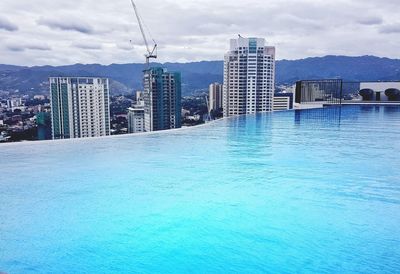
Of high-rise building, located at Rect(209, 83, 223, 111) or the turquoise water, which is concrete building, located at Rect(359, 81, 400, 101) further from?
high-rise building, located at Rect(209, 83, 223, 111)

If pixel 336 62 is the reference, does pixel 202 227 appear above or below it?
below

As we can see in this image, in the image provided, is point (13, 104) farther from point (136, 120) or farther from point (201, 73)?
point (201, 73)

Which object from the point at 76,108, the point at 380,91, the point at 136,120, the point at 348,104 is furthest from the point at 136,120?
the point at 380,91

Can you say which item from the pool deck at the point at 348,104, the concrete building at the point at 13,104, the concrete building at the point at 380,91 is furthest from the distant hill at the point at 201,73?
the pool deck at the point at 348,104

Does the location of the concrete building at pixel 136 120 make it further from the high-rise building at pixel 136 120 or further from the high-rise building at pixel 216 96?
the high-rise building at pixel 216 96

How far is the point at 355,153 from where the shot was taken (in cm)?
704

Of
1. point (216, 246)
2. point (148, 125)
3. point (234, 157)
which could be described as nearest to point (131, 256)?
point (216, 246)

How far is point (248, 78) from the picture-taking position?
95.6 ft

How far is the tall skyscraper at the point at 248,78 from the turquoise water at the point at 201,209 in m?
21.7

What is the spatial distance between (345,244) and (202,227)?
4.95 ft

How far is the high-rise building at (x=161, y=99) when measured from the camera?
29.8 meters

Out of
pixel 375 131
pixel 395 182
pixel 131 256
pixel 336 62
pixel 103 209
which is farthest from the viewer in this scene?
pixel 336 62

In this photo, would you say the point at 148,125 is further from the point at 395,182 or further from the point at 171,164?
the point at 395,182

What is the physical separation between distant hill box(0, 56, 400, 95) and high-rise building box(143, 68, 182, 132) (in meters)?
34.7
